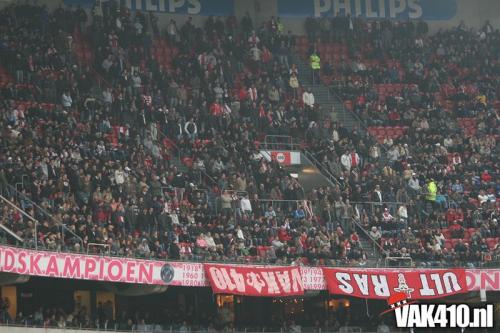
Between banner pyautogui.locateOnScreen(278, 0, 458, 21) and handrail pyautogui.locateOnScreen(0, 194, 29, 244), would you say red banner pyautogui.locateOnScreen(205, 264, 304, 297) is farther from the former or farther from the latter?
banner pyautogui.locateOnScreen(278, 0, 458, 21)

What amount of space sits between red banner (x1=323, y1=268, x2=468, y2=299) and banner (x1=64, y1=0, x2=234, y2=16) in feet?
55.3

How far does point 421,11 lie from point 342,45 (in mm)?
4857

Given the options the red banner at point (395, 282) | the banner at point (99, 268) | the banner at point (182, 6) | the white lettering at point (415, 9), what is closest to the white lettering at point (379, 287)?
the red banner at point (395, 282)

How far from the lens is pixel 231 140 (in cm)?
4759

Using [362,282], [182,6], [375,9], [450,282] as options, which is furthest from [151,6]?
[450,282]

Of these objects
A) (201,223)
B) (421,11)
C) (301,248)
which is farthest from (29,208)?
Answer: (421,11)

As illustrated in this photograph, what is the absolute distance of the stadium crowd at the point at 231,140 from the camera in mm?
40688

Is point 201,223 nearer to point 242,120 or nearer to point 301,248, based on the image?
point 301,248

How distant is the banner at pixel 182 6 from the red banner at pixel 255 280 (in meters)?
16.5

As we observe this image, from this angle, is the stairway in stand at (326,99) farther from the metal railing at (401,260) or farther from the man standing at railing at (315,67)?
the metal railing at (401,260)

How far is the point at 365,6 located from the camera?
192 ft

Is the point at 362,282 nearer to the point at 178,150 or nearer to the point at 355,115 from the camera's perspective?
the point at 178,150

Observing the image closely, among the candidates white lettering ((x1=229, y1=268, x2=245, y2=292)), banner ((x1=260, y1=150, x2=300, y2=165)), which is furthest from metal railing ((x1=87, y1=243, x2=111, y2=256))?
banner ((x1=260, y1=150, x2=300, y2=165))

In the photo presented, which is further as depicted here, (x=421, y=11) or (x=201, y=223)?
(x=421, y=11)
